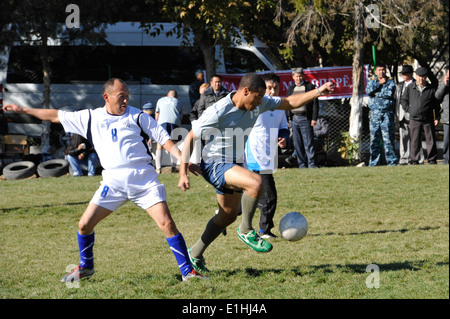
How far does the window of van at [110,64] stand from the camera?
16938 millimetres

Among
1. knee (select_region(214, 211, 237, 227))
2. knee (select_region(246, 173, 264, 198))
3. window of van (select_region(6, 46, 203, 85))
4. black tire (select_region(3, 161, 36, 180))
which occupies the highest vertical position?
window of van (select_region(6, 46, 203, 85))

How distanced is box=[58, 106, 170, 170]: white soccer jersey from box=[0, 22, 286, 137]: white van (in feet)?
33.7

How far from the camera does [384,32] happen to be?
1531 cm

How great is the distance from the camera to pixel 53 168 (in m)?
15.0

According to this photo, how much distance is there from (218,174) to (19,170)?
928cm

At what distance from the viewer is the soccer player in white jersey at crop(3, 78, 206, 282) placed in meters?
6.16

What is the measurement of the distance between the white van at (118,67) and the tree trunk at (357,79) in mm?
2043

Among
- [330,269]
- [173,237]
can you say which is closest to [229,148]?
[173,237]

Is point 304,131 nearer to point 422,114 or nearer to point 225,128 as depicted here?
point 422,114

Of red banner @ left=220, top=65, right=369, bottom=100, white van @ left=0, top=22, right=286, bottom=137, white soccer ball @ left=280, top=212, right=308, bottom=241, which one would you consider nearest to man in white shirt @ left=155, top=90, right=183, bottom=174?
white van @ left=0, top=22, right=286, bottom=137

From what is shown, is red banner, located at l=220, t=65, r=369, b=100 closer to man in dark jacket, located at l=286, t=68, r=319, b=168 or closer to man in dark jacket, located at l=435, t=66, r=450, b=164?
man in dark jacket, located at l=286, t=68, r=319, b=168

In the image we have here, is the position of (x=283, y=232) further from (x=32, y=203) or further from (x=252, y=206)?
(x=32, y=203)

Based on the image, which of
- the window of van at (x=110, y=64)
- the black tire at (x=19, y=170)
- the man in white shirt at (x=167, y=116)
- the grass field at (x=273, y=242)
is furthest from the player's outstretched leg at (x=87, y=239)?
the window of van at (x=110, y=64)

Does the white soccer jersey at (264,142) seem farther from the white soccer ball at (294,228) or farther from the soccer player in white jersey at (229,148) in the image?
the soccer player in white jersey at (229,148)
